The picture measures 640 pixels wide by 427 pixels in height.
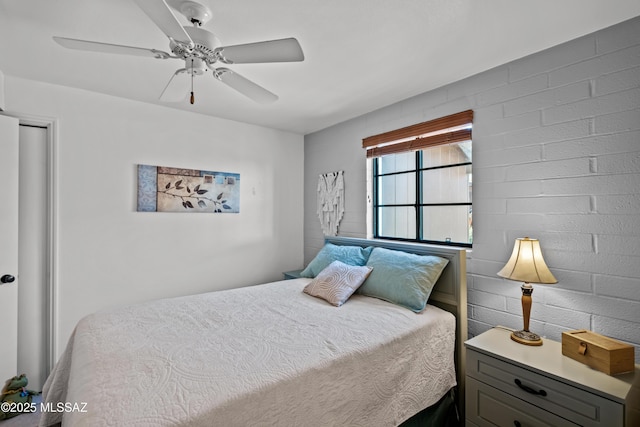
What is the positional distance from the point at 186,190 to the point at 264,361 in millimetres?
2212

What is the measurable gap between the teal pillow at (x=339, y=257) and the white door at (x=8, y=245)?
2268mm

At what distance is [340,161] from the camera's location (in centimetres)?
343

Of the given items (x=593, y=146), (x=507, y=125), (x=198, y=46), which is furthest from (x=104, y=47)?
(x=593, y=146)

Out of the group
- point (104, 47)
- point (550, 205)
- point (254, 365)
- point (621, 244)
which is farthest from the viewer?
point (550, 205)

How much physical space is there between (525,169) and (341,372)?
171cm

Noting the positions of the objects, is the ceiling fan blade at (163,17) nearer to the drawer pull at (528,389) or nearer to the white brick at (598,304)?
the drawer pull at (528,389)

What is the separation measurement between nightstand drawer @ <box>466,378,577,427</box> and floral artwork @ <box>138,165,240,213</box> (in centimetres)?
269

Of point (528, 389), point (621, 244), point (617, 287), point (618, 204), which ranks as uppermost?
point (618, 204)

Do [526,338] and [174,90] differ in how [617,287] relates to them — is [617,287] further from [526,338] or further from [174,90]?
[174,90]

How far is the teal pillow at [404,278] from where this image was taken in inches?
81.4

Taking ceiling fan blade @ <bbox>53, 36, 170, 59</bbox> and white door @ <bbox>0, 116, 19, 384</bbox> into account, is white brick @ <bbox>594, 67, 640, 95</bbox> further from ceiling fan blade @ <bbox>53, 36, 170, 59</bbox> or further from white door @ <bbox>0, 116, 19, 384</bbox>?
white door @ <bbox>0, 116, 19, 384</bbox>

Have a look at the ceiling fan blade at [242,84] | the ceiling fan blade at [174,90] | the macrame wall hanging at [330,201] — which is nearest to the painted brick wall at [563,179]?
the macrame wall hanging at [330,201]

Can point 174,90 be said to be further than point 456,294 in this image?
No

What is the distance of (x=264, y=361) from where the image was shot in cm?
135
